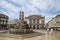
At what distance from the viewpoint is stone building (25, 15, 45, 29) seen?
326cm

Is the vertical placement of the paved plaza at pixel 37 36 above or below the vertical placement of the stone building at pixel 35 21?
below

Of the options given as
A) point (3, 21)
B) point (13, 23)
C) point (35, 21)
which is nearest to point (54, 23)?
point (35, 21)

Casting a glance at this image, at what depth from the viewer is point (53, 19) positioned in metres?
3.31

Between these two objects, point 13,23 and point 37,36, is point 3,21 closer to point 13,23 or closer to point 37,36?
point 13,23

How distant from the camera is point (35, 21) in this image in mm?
3273

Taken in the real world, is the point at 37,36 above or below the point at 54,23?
below

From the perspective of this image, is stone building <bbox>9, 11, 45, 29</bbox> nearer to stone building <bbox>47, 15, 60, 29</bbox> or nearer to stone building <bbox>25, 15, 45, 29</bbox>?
stone building <bbox>25, 15, 45, 29</bbox>

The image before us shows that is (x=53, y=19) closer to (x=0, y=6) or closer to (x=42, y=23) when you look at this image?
(x=42, y=23)

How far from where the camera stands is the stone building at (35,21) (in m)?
3.26

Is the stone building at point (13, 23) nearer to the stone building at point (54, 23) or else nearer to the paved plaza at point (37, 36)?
the paved plaza at point (37, 36)

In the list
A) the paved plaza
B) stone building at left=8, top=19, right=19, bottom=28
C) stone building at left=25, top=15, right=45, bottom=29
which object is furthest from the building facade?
stone building at left=25, top=15, right=45, bottom=29

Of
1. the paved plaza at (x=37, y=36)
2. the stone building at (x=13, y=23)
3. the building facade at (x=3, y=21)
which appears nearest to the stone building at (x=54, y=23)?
the paved plaza at (x=37, y=36)

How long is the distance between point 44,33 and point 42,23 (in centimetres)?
31

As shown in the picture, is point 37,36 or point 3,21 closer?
point 37,36
